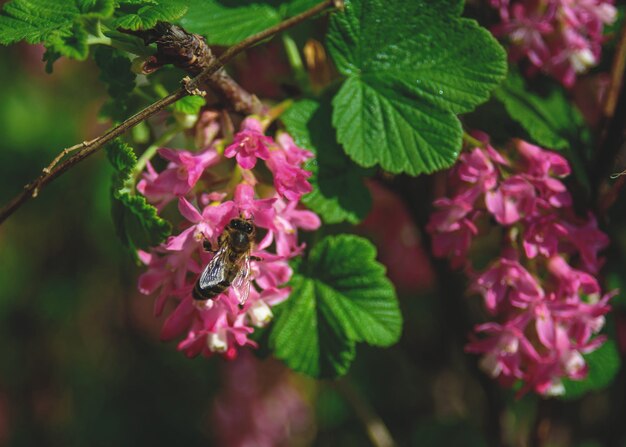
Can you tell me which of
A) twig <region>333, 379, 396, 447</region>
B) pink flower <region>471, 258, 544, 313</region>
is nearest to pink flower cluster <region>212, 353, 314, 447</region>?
twig <region>333, 379, 396, 447</region>

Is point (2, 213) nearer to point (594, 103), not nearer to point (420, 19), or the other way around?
point (420, 19)

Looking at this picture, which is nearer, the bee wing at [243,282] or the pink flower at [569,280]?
the bee wing at [243,282]

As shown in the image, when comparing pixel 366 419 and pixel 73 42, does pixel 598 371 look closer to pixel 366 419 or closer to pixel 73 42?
pixel 366 419

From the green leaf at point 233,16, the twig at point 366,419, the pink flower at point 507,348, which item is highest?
the green leaf at point 233,16

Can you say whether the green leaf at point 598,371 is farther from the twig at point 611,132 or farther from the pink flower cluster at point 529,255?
the twig at point 611,132

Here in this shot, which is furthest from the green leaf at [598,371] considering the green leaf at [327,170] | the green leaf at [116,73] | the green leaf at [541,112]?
the green leaf at [116,73]
